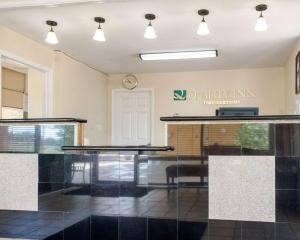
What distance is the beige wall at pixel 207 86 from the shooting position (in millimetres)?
5031

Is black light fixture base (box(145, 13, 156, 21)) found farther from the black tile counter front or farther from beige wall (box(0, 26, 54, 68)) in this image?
beige wall (box(0, 26, 54, 68))

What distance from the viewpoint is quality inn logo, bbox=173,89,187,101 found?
5254 millimetres

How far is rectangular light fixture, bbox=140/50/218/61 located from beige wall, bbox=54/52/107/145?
0.90 metres

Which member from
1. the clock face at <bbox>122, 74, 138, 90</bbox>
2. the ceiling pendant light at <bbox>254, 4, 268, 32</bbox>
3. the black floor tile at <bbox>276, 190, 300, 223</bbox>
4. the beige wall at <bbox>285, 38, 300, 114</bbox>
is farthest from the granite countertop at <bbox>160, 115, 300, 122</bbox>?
the clock face at <bbox>122, 74, 138, 90</bbox>

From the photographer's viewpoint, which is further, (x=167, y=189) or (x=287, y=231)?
(x=167, y=189)

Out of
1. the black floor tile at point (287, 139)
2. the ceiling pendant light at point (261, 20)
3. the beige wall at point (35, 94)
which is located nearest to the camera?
the black floor tile at point (287, 139)

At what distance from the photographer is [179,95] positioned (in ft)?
17.3

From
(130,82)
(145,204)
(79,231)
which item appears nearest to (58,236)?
(79,231)

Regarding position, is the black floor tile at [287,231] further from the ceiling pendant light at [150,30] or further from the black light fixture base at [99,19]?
the black light fixture base at [99,19]

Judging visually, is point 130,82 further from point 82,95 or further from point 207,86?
point 207,86

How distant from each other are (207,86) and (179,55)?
116 centimetres

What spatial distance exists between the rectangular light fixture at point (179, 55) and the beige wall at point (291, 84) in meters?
0.96

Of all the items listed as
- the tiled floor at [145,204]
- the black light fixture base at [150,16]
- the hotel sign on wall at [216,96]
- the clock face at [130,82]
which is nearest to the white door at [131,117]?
the clock face at [130,82]

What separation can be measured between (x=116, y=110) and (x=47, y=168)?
2731mm
